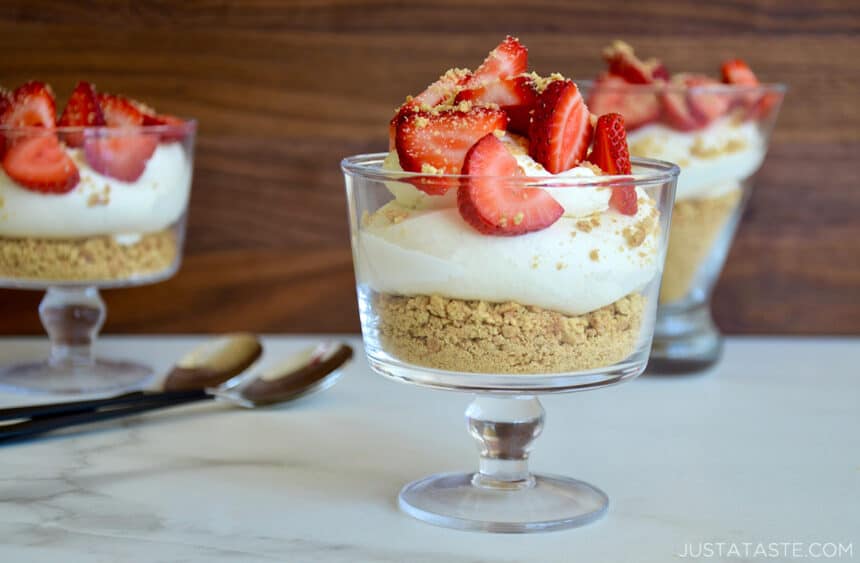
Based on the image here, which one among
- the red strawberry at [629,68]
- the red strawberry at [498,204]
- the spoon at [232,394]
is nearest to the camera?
the red strawberry at [498,204]

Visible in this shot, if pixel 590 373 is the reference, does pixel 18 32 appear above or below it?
above

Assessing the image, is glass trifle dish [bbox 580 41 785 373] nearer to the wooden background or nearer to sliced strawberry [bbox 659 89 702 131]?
sliced strawberry [bbox 659 89 702 131]

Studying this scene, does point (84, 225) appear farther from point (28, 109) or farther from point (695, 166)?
point (695, 166)

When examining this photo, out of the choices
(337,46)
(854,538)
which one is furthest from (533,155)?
(337,46)

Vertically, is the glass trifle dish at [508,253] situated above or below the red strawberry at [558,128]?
below

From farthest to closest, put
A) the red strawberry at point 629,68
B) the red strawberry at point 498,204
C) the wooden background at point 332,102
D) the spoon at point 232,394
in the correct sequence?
the wooden background at point 332,102
the red strawberry at point 629,68
the spoon at point 232,394
the red strawberry at point 498,204

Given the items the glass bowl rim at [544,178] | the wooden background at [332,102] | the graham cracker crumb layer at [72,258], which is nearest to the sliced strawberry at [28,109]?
the graham cracker crumb layer at [72,258]

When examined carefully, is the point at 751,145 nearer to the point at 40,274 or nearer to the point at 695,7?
the point at 695,7

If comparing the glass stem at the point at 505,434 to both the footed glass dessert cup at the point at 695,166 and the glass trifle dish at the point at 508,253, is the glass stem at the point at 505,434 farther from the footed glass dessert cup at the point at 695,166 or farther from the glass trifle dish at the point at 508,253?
the footed glass dessert cup at the point at 695,166
